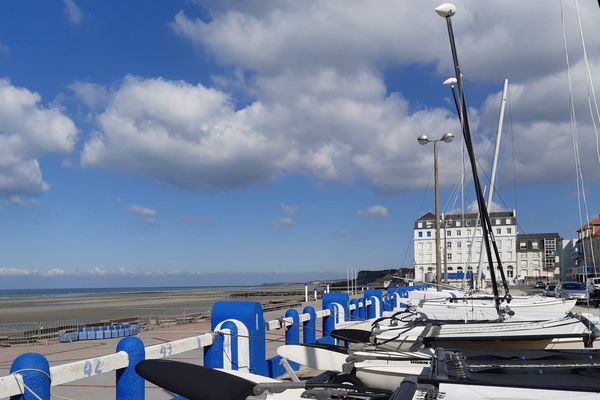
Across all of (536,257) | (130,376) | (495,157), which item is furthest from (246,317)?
(536,257)

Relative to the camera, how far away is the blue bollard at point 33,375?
350 centimetres

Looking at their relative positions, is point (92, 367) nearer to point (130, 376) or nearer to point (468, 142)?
point (130, 376)

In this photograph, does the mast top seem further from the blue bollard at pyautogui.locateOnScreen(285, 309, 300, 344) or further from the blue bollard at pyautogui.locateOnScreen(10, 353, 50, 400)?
the blue bollard at pyautogui.locateOnScreen(10, 353, 50, 400)

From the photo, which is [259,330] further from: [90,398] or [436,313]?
[436,313]

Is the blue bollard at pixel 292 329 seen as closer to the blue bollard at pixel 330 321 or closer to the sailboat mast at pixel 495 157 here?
the blue bollard at pixel 330 321

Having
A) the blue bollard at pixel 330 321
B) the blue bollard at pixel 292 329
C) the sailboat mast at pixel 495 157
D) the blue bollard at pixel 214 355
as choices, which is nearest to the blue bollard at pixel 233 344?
the blue bollard at pixel 214 355

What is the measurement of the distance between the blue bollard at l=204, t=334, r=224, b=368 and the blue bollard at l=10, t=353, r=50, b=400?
8.57ft

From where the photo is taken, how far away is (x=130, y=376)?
452 centimetres

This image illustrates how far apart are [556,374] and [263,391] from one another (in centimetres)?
187

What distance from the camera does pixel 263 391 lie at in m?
3.85

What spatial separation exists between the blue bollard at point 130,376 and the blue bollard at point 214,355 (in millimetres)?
1581

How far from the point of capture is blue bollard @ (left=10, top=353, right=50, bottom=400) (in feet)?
11.5

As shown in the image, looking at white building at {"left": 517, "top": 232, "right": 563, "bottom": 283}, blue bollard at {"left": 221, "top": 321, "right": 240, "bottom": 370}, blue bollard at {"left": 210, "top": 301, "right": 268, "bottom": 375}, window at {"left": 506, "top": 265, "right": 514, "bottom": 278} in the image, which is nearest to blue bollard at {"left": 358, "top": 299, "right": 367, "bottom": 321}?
blue bollard at {"left": 210, "top": 301, "right": 268, "bottom": 375}

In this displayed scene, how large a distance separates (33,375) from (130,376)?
42.0 inches
